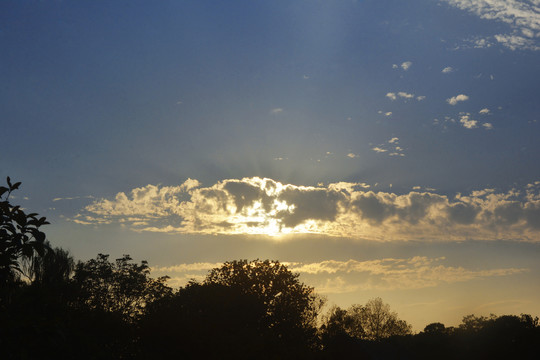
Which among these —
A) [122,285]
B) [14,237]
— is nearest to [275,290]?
[122,285]

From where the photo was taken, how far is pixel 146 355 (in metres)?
39.7

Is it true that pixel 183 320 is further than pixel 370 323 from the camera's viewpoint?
No

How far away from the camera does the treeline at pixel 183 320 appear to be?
830 centimetres

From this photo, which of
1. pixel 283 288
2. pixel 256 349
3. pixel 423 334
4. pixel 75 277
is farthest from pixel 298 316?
pixel 75 277

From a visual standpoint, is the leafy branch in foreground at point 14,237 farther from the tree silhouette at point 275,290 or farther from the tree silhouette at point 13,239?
the tree silhouette at point 275,290

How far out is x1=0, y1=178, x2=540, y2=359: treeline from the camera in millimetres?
8305

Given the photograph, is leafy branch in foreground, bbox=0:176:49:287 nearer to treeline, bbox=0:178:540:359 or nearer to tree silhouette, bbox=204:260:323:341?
treeline, bbox=0:178:540:359

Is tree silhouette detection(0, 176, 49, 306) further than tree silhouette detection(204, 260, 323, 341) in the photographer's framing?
No

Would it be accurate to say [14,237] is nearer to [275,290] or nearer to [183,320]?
[183,320]

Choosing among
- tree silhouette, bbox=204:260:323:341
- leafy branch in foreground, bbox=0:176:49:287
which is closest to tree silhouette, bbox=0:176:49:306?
leafy branch in foreground, bbox=0:176:49:287

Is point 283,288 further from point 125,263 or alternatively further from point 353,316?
point 353,316

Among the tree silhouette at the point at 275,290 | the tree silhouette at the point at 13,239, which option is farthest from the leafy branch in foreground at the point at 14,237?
the tree silhouette at the point at 275,290

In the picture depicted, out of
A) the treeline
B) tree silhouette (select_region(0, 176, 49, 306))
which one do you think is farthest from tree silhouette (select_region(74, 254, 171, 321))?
tree silhouette (select_region(0, 176, 49, 306))

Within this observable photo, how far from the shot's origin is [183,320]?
4194cm
